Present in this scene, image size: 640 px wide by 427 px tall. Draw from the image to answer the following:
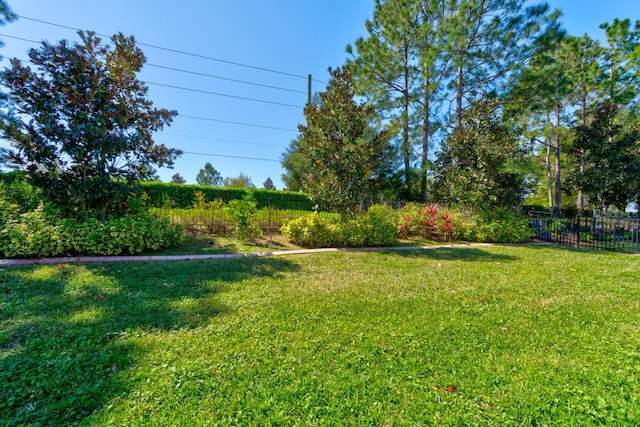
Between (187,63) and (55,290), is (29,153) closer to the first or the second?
(55,290)

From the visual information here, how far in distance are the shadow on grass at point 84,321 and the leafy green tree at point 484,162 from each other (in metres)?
7.33

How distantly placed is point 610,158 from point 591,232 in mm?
3452

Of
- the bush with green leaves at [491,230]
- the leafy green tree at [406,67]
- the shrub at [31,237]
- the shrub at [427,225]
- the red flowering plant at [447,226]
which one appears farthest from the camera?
the leafy green tree at [406,67]

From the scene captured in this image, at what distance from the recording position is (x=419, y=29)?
36.2 ft

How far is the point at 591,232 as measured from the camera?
7.98 m

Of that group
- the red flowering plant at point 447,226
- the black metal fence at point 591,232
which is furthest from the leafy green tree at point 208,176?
the black metal fence at point 591,232

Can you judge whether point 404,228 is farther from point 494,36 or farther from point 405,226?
point 494,36

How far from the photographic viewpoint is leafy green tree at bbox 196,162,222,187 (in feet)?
135

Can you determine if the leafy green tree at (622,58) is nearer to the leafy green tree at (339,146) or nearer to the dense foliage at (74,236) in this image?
the leafy green tree at (339,146)

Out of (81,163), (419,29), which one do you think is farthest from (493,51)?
(81,163)

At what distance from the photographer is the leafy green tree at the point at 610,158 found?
29.8 feet

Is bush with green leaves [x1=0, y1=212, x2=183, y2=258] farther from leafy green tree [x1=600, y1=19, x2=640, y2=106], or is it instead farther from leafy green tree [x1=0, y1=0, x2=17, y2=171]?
leafy green tree [x1=600, y1=19, x2=640, y2=106]

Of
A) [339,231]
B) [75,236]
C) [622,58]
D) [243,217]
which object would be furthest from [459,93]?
[75,236]

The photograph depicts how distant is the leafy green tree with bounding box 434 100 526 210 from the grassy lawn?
5.03 m
